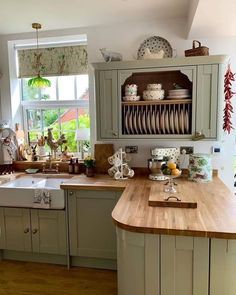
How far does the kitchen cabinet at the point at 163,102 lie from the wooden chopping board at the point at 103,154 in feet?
0.87

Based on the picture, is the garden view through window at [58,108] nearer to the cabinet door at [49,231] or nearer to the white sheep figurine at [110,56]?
the white sheep figurine at [110,56]

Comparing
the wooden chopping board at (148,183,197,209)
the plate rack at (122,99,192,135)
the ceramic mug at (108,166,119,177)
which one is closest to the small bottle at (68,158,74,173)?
the ceramic mug at (108,166,119,177)

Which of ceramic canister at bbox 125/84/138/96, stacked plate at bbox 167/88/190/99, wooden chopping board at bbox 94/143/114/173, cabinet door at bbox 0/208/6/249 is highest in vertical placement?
ceramic canister at bbox 125/84/138/96

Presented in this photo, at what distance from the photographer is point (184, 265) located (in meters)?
1.46

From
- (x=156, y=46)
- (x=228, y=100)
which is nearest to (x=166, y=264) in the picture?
(x=228, y=100)

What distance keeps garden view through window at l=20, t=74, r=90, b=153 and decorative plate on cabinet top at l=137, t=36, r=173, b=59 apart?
793 millimetres

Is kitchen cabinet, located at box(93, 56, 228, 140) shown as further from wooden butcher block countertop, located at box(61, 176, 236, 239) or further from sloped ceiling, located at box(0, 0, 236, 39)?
wooden butcher block countertop, located at box(61, 176, 236, 239)

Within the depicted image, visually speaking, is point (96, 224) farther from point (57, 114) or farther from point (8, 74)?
point (8, 74)

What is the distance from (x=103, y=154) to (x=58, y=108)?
0.91 m

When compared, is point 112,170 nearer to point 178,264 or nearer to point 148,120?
point 148,120

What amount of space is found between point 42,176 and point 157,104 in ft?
5.12

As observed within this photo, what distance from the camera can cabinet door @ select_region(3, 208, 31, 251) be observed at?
8.53 feet

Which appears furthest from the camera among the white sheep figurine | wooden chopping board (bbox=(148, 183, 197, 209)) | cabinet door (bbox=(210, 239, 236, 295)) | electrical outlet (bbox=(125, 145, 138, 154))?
electrical outlet (bbox=(125, 145, 138, 154))

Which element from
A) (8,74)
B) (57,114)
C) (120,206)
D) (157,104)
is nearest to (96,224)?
(120,206)
